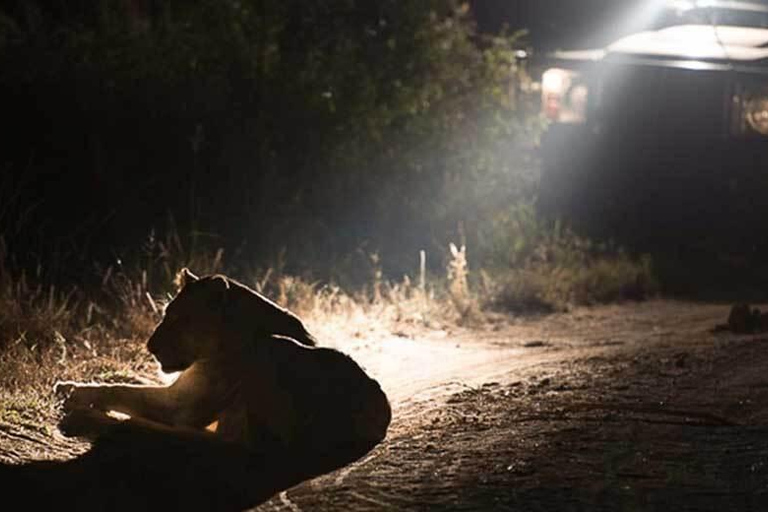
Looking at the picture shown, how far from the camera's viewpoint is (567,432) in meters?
7.50

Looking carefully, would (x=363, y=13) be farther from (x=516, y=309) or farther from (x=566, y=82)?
(x=566, y=82)

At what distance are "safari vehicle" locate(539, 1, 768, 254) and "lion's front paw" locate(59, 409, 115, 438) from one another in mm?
14596

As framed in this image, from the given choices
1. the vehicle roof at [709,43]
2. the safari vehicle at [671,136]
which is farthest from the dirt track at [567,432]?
the safari vehicle at [671,136]

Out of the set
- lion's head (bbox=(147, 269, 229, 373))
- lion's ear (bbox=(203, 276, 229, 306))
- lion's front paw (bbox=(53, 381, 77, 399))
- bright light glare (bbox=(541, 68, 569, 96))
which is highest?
bright light glare (bbox=(541, 68, 569, 96))

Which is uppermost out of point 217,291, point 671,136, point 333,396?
point 217,291

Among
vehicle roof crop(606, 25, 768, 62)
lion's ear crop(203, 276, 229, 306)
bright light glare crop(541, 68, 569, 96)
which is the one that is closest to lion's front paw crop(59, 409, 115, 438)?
lion's ear crop(203, 276, 229, 306)

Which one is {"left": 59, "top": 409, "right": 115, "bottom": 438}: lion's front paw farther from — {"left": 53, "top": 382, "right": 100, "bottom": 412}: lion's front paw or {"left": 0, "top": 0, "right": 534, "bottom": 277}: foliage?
{"left": 0, "top": 0, "right": 534, "bottom": 277}: foliage

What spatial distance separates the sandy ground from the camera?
251 inches

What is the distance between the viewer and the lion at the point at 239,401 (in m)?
7.16

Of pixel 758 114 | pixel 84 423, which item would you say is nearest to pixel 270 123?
pixel 84 423

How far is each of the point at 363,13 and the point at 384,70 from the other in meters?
1.00

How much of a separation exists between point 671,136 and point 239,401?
18178 mm

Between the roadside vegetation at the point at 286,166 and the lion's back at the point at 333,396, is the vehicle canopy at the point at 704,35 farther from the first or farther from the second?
Answer: the lion's back at the point at 333,396

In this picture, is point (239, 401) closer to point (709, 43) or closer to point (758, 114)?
point (709, 43)
